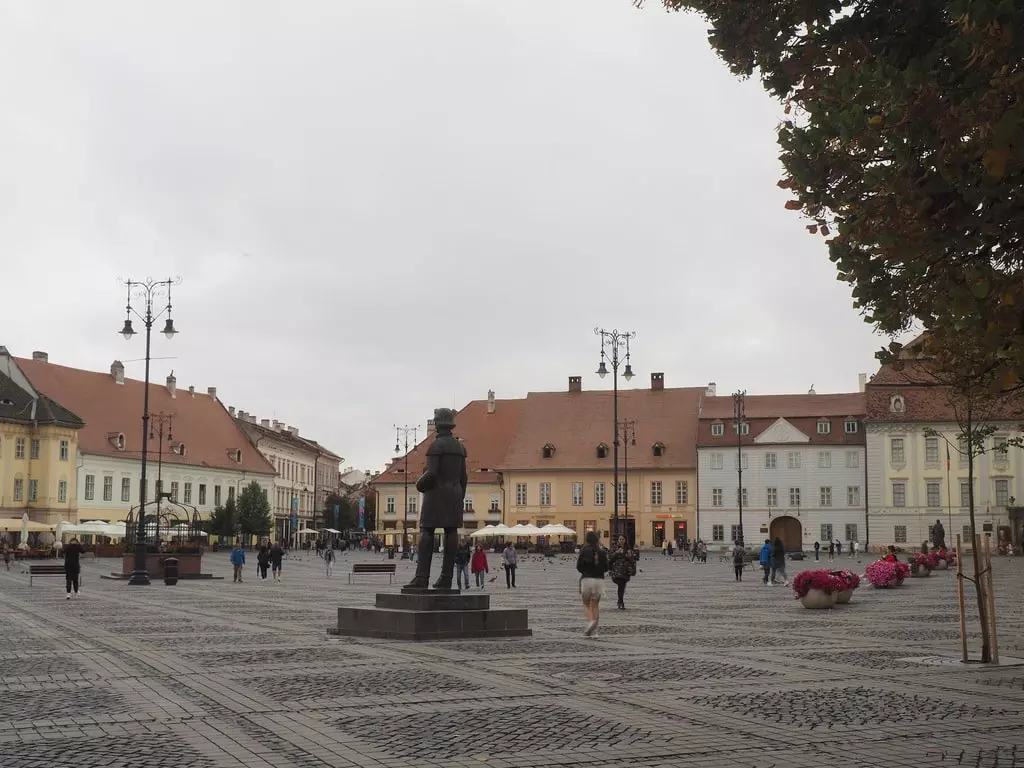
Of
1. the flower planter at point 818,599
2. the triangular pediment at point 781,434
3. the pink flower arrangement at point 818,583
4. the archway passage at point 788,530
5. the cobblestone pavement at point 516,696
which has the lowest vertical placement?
the cobblestone pavement at point 516,696

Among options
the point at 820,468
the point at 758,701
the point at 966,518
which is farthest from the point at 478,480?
the point at 758,701

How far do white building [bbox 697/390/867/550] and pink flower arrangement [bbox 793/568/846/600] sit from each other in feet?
197

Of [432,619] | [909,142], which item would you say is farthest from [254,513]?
[909,142]

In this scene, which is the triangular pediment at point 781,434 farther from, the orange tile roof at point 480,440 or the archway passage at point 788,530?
the orange tile roof at point 480,440

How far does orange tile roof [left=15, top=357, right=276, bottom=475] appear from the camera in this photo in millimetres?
87312

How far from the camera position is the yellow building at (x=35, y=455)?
80562mm

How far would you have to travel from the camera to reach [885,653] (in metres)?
15.8

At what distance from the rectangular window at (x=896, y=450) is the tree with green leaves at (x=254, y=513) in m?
45.7

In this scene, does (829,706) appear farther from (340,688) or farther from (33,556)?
(33,556)

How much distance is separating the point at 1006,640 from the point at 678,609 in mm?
8691

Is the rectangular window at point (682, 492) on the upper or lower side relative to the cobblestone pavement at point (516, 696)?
upper

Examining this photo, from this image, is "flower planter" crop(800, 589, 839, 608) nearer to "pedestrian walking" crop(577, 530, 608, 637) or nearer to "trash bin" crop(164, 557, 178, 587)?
"pedestrian walking" crop(577, 530, 608, 637)

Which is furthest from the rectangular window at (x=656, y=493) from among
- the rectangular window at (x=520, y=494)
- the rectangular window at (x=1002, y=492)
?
the rectangular window at (x=1002, y=492)

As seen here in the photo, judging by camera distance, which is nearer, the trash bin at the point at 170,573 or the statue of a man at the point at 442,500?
the statue of a man at the point at 442,500
